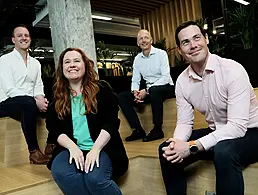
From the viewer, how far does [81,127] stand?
74.0 inches

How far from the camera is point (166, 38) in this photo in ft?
23.0

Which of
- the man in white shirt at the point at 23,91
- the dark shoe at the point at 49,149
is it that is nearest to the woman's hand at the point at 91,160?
the man in white shirt at the point at 23,91

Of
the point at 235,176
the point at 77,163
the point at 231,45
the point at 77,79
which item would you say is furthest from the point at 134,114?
the point at 231,45

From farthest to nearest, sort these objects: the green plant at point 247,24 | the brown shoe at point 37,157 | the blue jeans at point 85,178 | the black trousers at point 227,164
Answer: the green plant at point 247,24, the brown shoe at point 37,157, the blue jeans at point 85,178, the black trousers at point 227,164

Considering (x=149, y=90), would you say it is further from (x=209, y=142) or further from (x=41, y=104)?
(x=209, y=142)

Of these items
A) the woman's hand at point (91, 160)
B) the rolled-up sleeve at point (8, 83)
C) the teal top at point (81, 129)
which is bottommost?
the woman's hand at point (91, 160)

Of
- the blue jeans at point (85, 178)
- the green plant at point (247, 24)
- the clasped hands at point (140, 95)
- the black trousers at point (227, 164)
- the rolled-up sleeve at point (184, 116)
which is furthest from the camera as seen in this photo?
the green plant at point (247, 24)

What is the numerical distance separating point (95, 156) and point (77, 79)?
1.77ft

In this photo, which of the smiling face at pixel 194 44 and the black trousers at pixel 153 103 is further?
the black trousers at pixel 153 103

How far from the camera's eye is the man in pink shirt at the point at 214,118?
1409 mm

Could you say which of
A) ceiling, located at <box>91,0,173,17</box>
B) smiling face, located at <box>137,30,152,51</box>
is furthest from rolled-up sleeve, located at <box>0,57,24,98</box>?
ceiling, located at <box>91,0,173,17</box>

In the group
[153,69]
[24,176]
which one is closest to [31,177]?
[24,176]

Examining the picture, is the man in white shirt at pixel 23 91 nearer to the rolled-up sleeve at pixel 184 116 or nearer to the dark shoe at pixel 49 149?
the dark shoe at pixel 49 149

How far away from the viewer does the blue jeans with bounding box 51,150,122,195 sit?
161 cm
